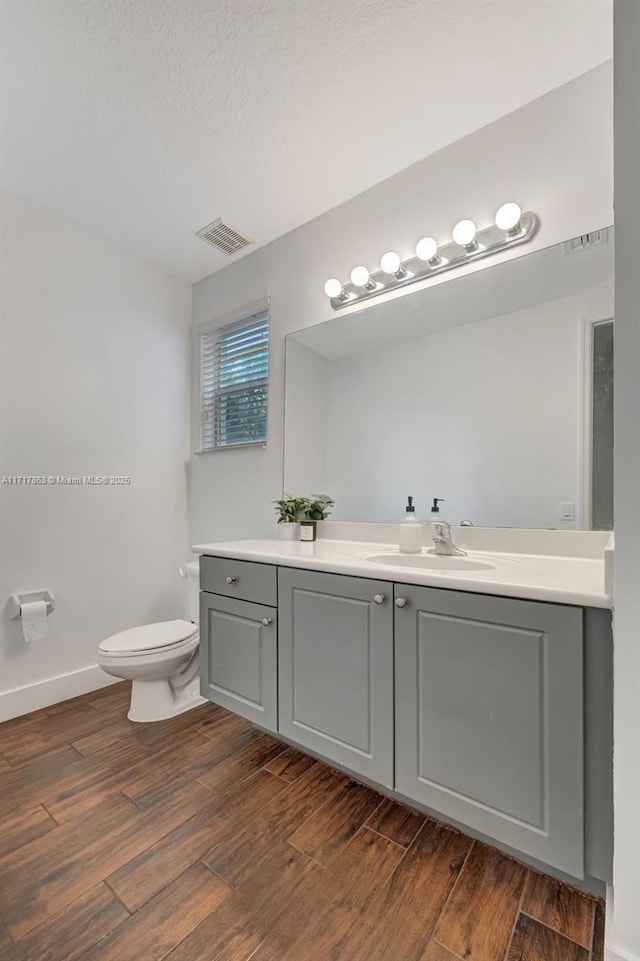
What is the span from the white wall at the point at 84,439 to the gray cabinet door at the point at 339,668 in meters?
1.34

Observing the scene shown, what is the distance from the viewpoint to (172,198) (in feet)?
6.56

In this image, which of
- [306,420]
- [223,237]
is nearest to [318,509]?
[306,420]

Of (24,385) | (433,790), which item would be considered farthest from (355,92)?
(433,790)

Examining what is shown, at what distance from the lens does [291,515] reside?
2090 mm

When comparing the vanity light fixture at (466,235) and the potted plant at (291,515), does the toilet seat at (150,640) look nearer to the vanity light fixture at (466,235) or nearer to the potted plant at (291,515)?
the potted plant at (291,515)

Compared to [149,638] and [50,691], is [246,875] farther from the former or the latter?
[50,691]

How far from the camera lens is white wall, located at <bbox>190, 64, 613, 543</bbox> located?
4.58 ft

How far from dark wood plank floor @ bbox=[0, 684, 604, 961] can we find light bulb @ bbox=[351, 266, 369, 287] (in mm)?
2017

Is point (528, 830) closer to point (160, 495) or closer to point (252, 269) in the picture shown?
point (160, 495)

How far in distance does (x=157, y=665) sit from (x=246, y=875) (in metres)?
0.92

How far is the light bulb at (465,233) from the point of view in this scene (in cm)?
158

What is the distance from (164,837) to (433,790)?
83cm

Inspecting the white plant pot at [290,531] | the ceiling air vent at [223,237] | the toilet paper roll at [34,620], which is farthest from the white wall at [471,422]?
the toilet paper roll at [34,620]

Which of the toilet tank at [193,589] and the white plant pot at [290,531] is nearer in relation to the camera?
the white plant pot at [290,531]
